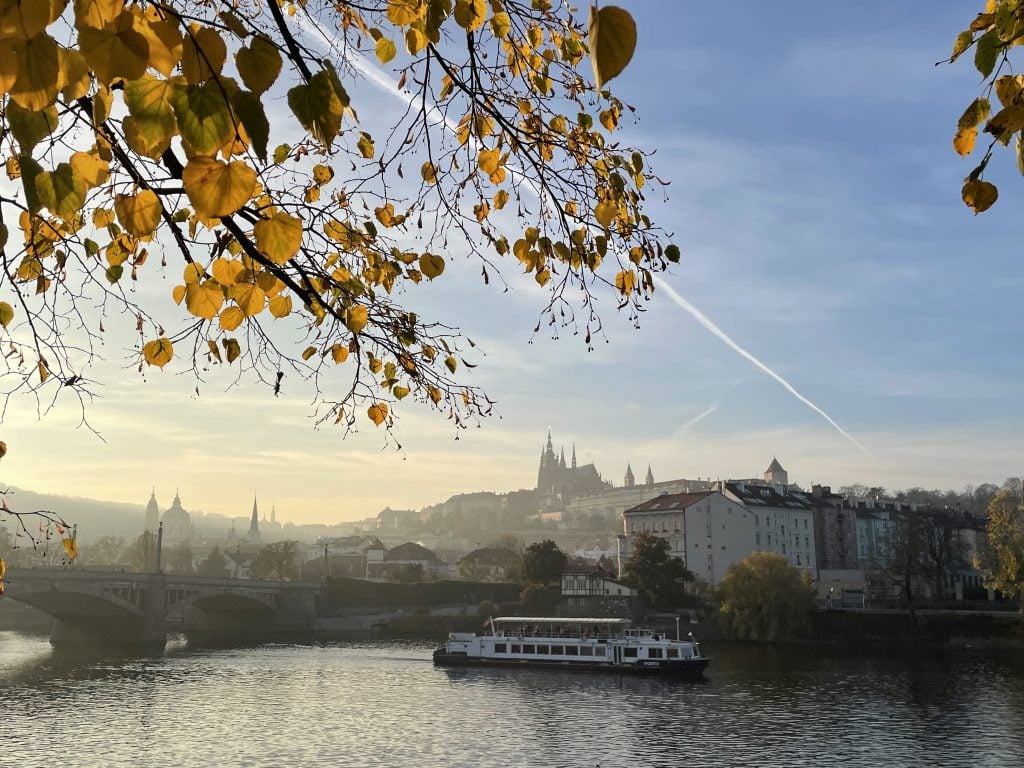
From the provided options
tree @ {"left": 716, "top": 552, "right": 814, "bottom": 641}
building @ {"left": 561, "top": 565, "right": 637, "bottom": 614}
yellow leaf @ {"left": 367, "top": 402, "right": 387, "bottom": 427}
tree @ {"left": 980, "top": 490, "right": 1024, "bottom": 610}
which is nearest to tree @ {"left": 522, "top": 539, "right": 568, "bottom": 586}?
building @ {"left": 561, "top": 565, "right": 637, "bottom": 614}

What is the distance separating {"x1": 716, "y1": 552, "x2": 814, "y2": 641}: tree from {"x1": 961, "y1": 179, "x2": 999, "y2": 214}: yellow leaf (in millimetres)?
61307

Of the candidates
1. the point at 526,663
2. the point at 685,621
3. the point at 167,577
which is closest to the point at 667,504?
the point at 685,621

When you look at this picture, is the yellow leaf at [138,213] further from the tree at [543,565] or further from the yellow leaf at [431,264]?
the tree at [543,565]

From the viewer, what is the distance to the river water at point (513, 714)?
27.5 metres

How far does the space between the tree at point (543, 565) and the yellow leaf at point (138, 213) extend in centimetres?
8088

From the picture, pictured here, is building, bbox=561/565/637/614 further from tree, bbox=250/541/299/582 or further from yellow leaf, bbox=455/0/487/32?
yellow leaf, bbox=455/0/487/32

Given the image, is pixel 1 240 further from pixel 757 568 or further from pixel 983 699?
pixel 757 568

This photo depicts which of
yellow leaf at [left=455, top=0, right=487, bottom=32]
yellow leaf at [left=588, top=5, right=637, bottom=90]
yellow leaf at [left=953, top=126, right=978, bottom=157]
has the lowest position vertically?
yellow leaf at [left=588, top=5, right=637, bottom=90]

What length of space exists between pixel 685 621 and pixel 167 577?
42.6 metres

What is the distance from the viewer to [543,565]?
82.1m

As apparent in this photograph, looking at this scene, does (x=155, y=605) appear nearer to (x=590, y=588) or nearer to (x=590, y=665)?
(x=590, y=588)

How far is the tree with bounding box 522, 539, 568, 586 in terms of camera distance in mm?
82000

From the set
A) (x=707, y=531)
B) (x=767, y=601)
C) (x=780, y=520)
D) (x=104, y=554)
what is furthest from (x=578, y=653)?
(x=104, y=554)

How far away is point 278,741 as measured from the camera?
97.8 ft
